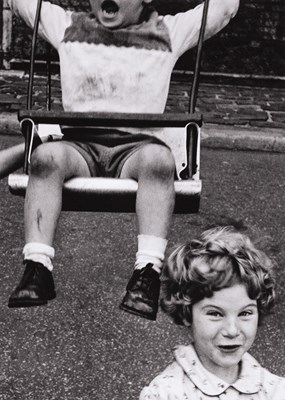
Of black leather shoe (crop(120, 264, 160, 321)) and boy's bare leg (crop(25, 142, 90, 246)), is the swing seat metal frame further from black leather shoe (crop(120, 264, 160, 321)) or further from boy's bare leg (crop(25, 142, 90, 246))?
black leather shoe (crop(120, 264, 160, 321))

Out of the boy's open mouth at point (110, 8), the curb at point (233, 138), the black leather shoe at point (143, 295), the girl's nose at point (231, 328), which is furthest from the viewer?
the curb at point (233, 138)

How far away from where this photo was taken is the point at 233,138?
684 cm

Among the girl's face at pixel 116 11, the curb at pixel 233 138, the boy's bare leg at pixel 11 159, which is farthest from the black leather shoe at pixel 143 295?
the curb at pixel 233 138

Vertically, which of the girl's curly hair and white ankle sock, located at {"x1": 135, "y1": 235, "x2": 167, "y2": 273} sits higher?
the girl's curly hair

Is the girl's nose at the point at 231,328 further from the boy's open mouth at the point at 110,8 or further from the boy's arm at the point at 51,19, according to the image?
the boy's arm at the point at 51,19

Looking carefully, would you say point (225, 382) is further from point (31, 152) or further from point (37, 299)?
point (31, 152)

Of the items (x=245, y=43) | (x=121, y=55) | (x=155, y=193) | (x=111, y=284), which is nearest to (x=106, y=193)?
(x=155, y=193)

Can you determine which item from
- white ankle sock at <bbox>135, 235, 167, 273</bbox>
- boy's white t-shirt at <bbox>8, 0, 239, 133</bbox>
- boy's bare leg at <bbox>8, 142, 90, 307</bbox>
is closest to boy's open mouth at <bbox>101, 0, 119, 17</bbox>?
boy's white t-shirt at <bbox>8, 0, 239, 133</bbox>

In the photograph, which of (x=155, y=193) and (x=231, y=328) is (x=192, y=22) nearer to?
(x=155, y=193)

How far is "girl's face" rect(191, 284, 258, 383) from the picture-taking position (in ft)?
6.15

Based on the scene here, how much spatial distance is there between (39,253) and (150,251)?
0.35m

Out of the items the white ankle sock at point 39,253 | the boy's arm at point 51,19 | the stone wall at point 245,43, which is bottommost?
the stone wall at point 245,43

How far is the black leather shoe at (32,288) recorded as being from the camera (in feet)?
8.62

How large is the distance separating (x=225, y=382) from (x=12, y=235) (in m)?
3.13
